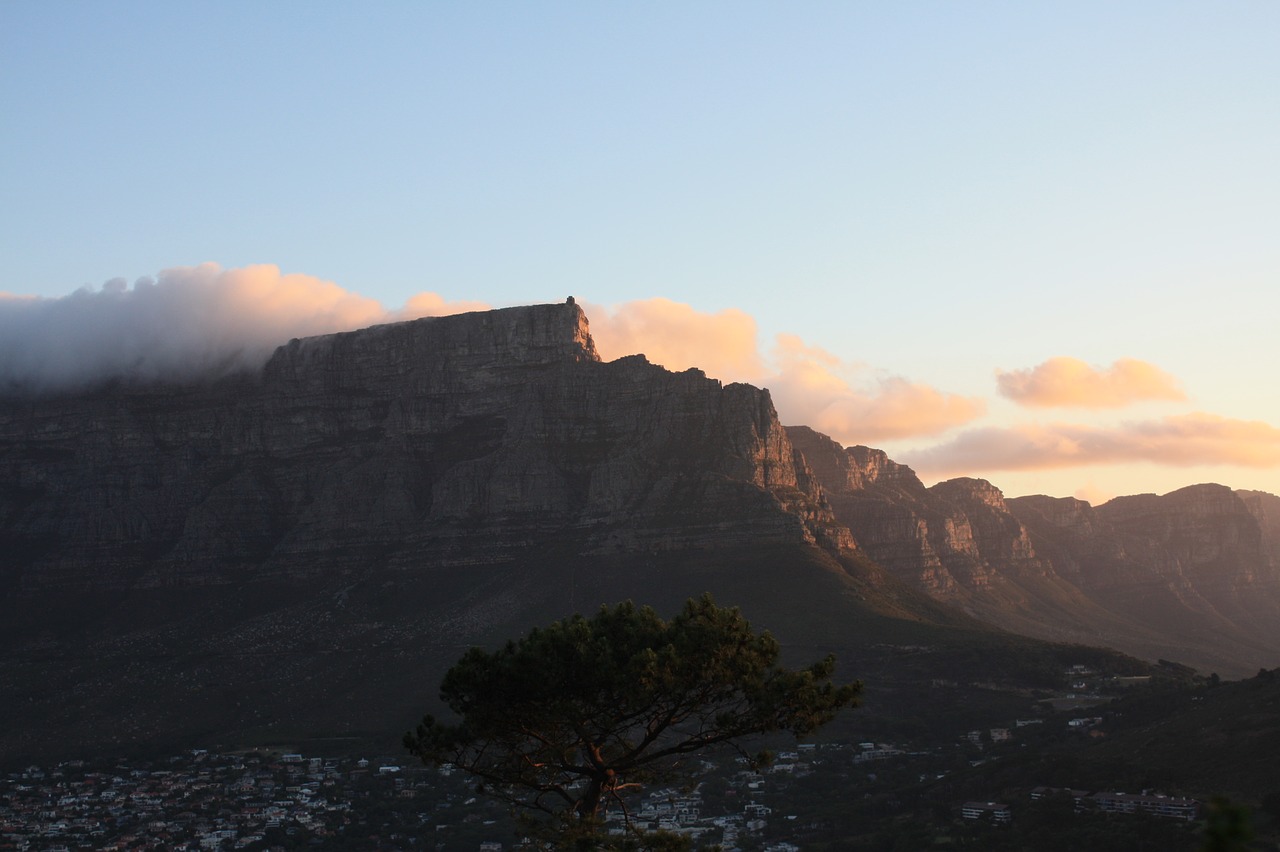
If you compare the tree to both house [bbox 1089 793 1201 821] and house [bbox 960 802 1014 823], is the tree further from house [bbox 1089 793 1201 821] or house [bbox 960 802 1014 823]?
house [bbox 960 802 1014 823]

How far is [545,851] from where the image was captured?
44.4 meters

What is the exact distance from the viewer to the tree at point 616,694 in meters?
44.1

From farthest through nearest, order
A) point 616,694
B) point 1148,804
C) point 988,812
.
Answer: point 988,812, point 1148,804, point 616,694

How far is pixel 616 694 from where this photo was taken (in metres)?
44.6

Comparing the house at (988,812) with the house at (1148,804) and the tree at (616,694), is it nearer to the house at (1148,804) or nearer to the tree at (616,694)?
the house at (1148,804)

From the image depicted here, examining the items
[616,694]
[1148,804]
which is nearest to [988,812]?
[1148,804]

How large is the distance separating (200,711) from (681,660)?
128513mm

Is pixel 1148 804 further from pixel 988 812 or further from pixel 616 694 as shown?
pixel 616 694

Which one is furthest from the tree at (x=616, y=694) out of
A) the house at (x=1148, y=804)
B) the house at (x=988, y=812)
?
the house at (x=988, y=812)

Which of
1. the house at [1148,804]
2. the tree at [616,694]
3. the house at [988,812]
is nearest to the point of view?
the tree at [616,694]

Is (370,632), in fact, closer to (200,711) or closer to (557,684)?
(200,711)

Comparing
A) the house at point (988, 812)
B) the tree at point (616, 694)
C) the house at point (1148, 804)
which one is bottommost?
the house at point (988, 812)

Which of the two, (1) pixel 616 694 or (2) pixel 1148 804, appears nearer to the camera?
(1) pixel 616 694

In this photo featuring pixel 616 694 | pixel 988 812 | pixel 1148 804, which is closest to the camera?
pixel 616 694
